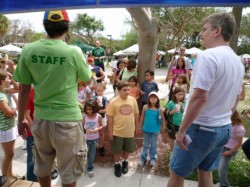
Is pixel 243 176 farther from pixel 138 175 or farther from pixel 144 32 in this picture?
pixel 144 32

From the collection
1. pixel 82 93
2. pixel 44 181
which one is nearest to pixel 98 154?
pixel 82 93

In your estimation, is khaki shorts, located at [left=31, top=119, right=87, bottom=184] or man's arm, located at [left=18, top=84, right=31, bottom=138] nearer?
khaki shorts, located at [left=31, top=119, right=87, bottom=184]

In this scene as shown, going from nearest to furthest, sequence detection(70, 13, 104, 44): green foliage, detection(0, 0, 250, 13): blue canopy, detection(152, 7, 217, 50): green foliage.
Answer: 1. detection(0, 0, 250, 13): blue canopy
2. detection(152, 7, 217, 50): green foliage
3. detection(70, 13, 104, 44): green foliage

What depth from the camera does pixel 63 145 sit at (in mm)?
2100

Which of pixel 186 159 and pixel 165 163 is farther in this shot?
pixel 165 163

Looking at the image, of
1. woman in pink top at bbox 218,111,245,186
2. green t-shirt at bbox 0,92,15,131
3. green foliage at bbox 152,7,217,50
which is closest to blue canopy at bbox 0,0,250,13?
green t-shirt at bbox 0,92,15,131

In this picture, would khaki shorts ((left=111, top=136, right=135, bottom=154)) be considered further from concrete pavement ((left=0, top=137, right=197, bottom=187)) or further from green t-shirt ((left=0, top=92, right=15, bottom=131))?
green t-shirt ((left=0, top=92, right=15, bottom=131))

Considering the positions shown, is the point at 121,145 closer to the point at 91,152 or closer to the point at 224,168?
the point at 91,152

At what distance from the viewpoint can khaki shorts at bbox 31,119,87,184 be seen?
2.09m

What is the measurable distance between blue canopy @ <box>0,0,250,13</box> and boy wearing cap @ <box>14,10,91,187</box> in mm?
86

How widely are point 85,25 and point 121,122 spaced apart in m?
54.7

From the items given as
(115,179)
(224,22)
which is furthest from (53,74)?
(115,179)

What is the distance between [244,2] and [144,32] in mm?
4283

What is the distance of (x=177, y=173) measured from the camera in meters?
2.32
